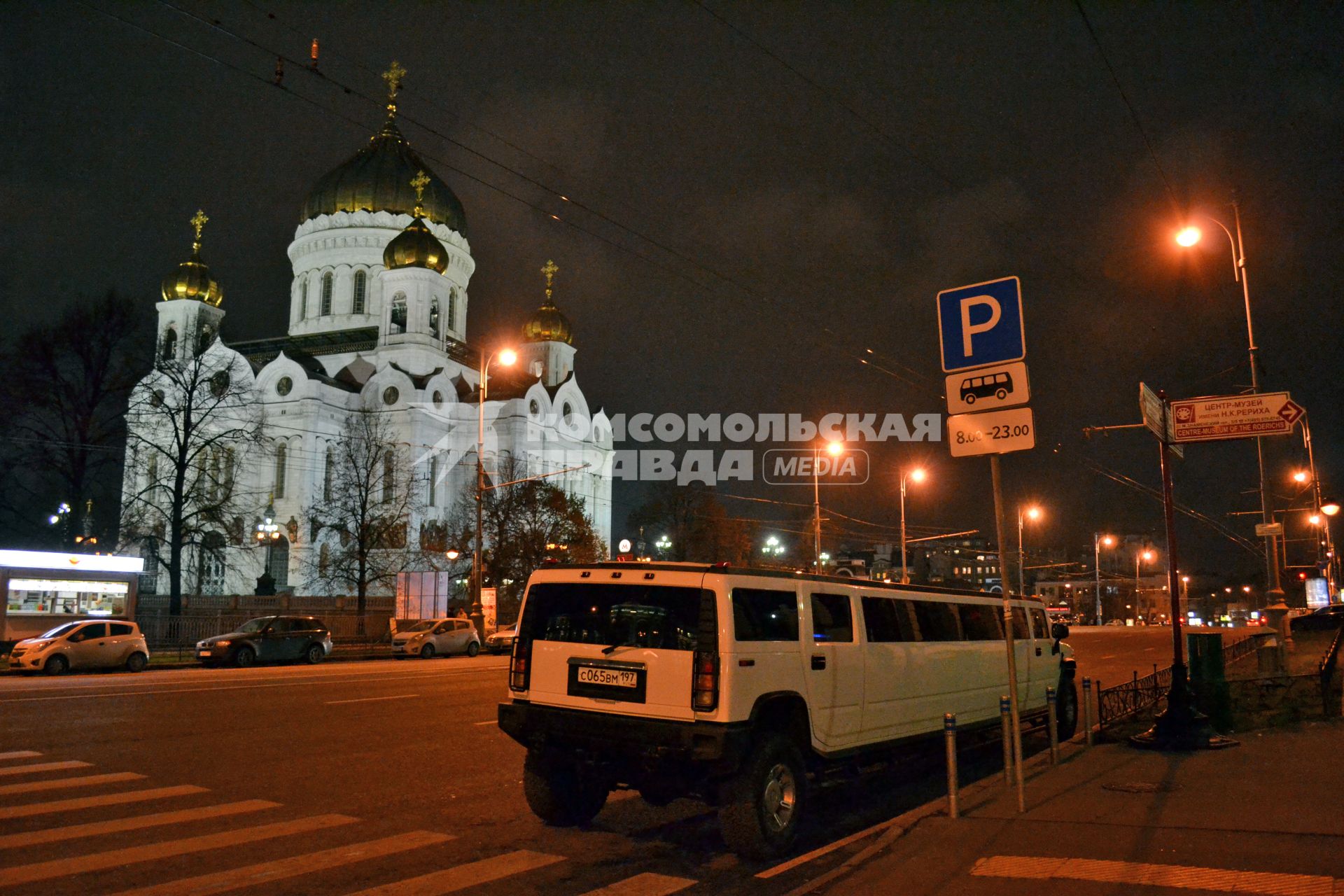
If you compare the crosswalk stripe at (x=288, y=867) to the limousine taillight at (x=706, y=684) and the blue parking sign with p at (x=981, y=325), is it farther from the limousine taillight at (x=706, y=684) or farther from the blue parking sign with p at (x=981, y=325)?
the blue parking sign with p at (x=981, y=325)

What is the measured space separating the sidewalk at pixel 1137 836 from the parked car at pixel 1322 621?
22155mm

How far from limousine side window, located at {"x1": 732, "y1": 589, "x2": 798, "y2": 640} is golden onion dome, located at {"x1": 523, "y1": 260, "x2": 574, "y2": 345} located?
230ft

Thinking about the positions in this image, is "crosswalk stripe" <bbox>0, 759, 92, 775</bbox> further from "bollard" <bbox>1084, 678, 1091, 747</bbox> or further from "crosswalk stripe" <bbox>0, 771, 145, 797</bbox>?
"bollard" <bbox>1084, 678, 1091, 747</bbox>

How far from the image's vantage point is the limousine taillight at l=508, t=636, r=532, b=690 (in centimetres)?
788

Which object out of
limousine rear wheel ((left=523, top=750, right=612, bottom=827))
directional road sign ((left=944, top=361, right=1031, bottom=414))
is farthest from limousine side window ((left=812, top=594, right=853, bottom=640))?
limousine rear wheel ((left=523, top=750, right=612, bottom=827))

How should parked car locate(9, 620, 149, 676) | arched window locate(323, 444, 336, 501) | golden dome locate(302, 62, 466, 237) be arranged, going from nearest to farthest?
parked car locate(9, 620, 149, 676) → arched window locate(323, 444, 336, 501) → golden dome locate(302, 62, 466, 237)

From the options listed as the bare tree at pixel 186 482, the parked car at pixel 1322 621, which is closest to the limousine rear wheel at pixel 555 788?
the parked car at pixel 1322 621

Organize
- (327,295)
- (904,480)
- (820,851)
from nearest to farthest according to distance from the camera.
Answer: (820,851)
(904,480)
(327,295)

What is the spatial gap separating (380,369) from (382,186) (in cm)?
1385

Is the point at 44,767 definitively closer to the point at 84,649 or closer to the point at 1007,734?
the point at 1007,734

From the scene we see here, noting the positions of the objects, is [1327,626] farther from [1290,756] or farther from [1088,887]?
[1088,887]

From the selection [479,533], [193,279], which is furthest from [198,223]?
[479,533]

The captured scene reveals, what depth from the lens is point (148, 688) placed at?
17.9 meters

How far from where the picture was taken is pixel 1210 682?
12.7m
